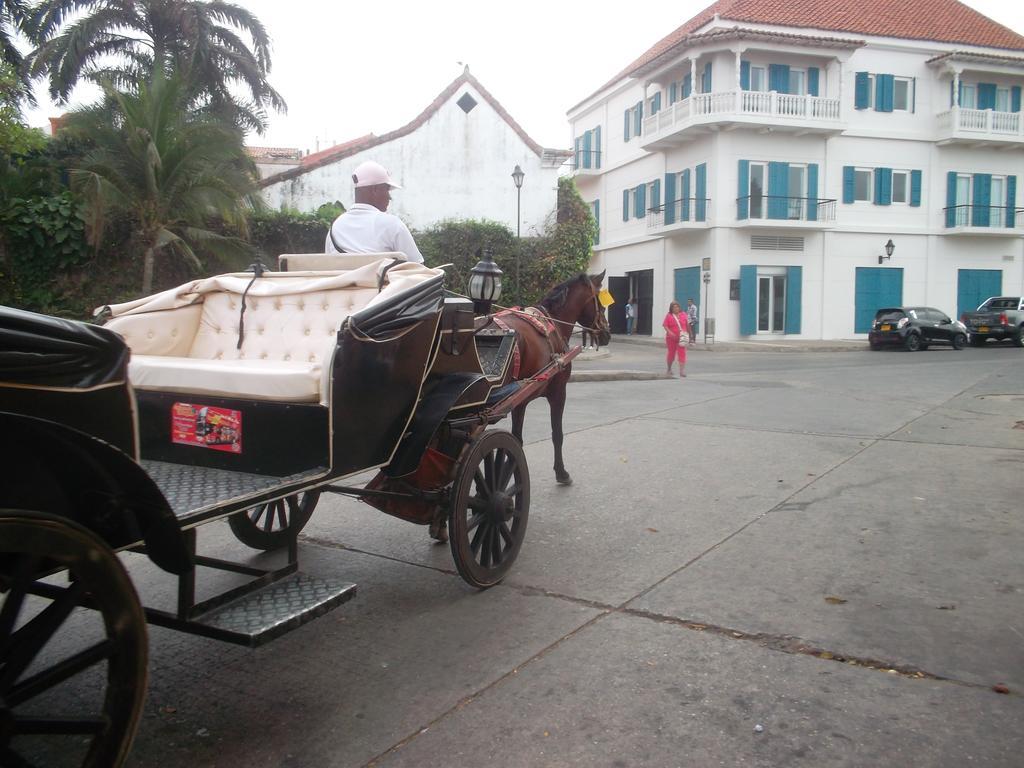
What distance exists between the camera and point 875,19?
104 feet

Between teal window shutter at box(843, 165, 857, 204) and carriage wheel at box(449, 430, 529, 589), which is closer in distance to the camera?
carriage wheel at box(449, 430, 529, 589)

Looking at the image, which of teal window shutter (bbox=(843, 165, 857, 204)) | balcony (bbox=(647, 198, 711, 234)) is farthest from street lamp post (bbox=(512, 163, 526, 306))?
teal window shutter (bbox=(843, 165, 857, 204))

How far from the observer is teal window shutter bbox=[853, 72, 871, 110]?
30.5m

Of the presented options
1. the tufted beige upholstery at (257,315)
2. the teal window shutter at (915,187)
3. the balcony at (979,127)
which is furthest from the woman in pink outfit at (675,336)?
the balcony at (979,127)

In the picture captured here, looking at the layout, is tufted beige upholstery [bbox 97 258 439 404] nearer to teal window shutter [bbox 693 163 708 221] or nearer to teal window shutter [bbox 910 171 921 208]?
teal window shutter [bbox 693 163 708 221]

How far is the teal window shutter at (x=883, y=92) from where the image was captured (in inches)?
1214

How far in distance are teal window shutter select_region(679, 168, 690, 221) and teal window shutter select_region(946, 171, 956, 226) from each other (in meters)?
10.5

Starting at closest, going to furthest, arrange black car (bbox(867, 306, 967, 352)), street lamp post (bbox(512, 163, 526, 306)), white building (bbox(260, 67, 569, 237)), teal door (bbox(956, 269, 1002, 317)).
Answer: street lamp post (bbox(512, 163, 526, 306)) < white building (bbox(260, 67, 569, 237)) < black car (bbox(867, 306, 967, 352)) < teal door (bbox(956, 269, 1002, 317))

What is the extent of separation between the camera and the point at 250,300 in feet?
14.7

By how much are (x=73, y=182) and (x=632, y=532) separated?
11.7m

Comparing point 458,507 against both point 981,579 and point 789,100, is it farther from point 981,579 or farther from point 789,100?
point 789,100

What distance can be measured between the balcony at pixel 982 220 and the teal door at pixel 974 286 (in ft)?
5.35

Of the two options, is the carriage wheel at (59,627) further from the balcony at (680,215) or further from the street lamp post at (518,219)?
the balcony at (680,215)

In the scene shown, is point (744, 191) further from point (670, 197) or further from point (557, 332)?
point (557, 332)
